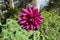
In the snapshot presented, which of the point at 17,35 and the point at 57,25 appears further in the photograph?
the point at 57,25

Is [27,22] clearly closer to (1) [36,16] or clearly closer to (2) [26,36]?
(1) [36,16]

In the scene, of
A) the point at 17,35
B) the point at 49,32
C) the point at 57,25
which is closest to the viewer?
the point at 17,35

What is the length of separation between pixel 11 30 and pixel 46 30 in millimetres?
1182

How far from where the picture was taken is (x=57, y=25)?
534 centimetres

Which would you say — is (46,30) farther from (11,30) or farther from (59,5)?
(59,5)

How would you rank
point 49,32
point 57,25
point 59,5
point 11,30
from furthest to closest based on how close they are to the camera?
1. point 59,5
2. point 57,25
3. point 49,32
4. point 11,30

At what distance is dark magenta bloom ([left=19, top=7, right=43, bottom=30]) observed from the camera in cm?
292

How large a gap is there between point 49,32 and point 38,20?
1.52 m

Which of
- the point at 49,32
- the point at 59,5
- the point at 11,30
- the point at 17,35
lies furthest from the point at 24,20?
the point at 59,5

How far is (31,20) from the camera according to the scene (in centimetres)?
295

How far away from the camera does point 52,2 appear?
14195 mm

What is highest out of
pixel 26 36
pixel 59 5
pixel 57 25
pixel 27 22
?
pixel 27 22

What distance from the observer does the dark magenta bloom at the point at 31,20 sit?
292cm

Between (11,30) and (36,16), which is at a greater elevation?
(36,16)
